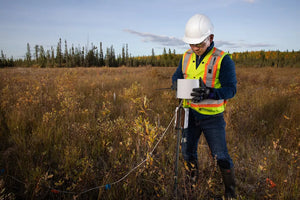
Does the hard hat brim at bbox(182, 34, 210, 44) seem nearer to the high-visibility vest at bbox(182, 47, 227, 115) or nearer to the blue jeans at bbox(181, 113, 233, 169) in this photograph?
the high-visibility vest at bbox(182, 47, 227, 115)

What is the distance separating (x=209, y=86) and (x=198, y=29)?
2.00 ft

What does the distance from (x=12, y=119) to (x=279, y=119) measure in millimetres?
5973

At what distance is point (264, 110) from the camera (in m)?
4.62

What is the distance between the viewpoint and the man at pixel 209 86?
1734 mm

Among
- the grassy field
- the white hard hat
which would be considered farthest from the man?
the grassy field

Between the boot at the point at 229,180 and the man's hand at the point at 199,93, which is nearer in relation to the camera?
the man's hand at the point at 199,93

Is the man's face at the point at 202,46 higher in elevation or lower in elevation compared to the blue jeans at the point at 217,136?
higher

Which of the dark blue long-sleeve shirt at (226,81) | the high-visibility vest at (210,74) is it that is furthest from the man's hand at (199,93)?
the high-visibility vest at (210,74)

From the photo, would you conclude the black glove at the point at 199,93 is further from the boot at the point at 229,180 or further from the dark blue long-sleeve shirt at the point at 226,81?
the boot at the point at 229,180

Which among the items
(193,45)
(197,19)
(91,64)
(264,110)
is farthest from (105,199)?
(91,64)

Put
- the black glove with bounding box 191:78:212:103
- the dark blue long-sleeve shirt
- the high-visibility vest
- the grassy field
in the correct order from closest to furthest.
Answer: the black glove with bounding box 191:78:212:103 → the dark blue long-sleeve shirt → the high-visibility vest → the grassy field

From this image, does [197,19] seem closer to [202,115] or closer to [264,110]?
[202,115]

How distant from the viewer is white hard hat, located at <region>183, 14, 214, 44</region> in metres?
1.76

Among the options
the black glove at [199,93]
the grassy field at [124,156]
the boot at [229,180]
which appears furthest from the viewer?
the grassy field at [124,156]
